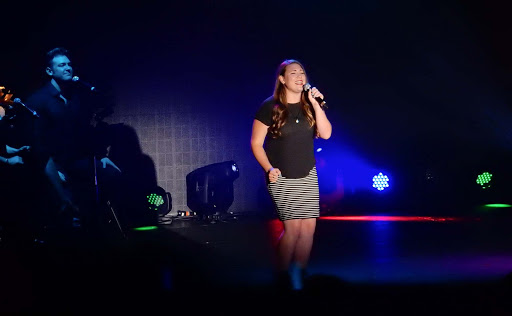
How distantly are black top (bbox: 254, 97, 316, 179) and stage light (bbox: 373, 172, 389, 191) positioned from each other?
6516 mm

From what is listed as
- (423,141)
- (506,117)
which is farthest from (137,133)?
(506,117)

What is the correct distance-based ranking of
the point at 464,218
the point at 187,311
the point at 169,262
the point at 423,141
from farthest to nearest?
the point at 423,141 < the point at 464,218 < the point at 169,262 < the point at 187,311

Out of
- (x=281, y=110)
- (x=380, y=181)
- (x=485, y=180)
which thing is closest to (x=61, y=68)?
(x=281, y=110)

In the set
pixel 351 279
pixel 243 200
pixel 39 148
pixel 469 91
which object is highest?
pixel 469 91

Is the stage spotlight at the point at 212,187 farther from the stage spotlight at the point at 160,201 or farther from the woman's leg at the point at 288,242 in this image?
the woman's leg at the point at 288,242

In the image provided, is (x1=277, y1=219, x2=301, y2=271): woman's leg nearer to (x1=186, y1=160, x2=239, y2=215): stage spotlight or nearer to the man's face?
the man's face

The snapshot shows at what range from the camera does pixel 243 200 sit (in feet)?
33.3

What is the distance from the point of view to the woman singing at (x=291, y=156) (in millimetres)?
3943

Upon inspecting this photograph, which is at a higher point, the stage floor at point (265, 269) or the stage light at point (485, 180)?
the stage light at point (485, 180)

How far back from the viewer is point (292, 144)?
395cm

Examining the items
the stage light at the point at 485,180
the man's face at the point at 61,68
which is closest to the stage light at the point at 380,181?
the stage light at the point at 485,180

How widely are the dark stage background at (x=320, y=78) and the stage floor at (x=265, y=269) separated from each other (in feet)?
5.92

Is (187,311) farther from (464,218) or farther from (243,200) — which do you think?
(243,200)

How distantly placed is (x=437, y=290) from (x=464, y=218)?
516 centimetres
